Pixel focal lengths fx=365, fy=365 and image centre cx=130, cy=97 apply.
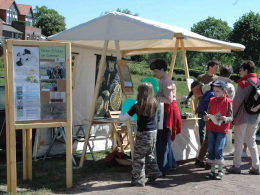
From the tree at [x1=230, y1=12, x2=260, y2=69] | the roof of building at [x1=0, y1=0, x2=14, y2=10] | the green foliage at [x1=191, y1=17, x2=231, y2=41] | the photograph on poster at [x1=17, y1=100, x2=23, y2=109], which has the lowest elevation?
the photograph on poster at [x1=17, y1=100, x2=23, y2=109]

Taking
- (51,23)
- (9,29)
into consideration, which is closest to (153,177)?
(9,29)

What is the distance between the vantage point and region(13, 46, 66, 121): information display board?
5.03 m

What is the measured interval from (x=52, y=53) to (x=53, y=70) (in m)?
0.24

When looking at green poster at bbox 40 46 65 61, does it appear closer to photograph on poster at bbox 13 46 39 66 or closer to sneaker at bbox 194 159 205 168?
photograph on poster at bbox 13 46 39 66

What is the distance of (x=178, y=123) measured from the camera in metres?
6.21

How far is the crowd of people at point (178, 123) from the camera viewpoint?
5434 mm

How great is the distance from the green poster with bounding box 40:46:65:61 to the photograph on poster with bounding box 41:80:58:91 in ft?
1.09

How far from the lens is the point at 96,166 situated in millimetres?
6793

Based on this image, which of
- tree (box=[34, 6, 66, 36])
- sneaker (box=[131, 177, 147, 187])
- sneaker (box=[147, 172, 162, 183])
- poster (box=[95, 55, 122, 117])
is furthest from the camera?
tree (box=[34, 6, 66, 36])

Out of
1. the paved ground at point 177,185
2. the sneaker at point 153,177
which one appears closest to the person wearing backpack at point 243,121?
the paved ground at point 177,185

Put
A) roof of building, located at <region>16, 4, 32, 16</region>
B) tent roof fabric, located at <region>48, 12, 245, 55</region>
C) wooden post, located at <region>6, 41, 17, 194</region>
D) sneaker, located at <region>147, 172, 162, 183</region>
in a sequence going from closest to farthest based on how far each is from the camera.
Result: wooden post, located at <region>6, 41, 17, 194</region> → tent roof fabric, located at <region>48, 12, 245, 55</region> → sneaker, located at <region>147, 172, 162, 183</region> → roof of building, located at <region>16, 4, 32, 16</region>

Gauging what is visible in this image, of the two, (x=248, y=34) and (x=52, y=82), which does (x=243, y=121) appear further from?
(x=248, y=34)

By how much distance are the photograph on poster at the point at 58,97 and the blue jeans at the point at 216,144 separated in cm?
248

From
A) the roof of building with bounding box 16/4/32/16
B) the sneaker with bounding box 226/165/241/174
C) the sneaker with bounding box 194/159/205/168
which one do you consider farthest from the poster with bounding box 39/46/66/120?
the roof of building with bounding box 16/4/32/16
